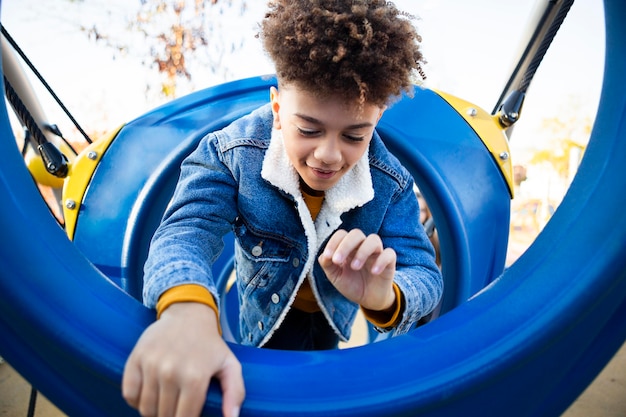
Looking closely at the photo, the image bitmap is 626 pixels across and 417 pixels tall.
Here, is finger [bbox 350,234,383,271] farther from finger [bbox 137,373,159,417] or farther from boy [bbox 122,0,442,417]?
finger [bbox 137,373,159,417]

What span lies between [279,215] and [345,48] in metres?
0.28

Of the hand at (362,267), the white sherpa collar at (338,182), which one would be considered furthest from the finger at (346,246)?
the white sherpa collar at (338,182)

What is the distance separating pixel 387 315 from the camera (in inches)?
24.3

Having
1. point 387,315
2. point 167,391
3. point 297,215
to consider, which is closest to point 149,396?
point 167,391

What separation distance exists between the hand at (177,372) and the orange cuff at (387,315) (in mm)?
254

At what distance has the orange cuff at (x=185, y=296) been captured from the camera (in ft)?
1.45

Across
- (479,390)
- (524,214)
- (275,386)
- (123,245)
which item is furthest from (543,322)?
(524,214)

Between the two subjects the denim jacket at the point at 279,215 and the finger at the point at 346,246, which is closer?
the finger at the point at 346,246

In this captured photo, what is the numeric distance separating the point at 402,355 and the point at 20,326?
322 mm

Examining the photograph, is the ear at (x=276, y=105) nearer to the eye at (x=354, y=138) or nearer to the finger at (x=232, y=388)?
the eye at (x=354, y=138)

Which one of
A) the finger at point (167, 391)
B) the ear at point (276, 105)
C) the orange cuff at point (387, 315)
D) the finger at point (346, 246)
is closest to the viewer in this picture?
the finger at point (167, 391)

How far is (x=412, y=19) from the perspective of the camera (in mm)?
686

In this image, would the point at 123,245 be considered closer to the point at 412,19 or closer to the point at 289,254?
the point at 289,254

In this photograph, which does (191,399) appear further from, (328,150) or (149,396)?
(328,150)
